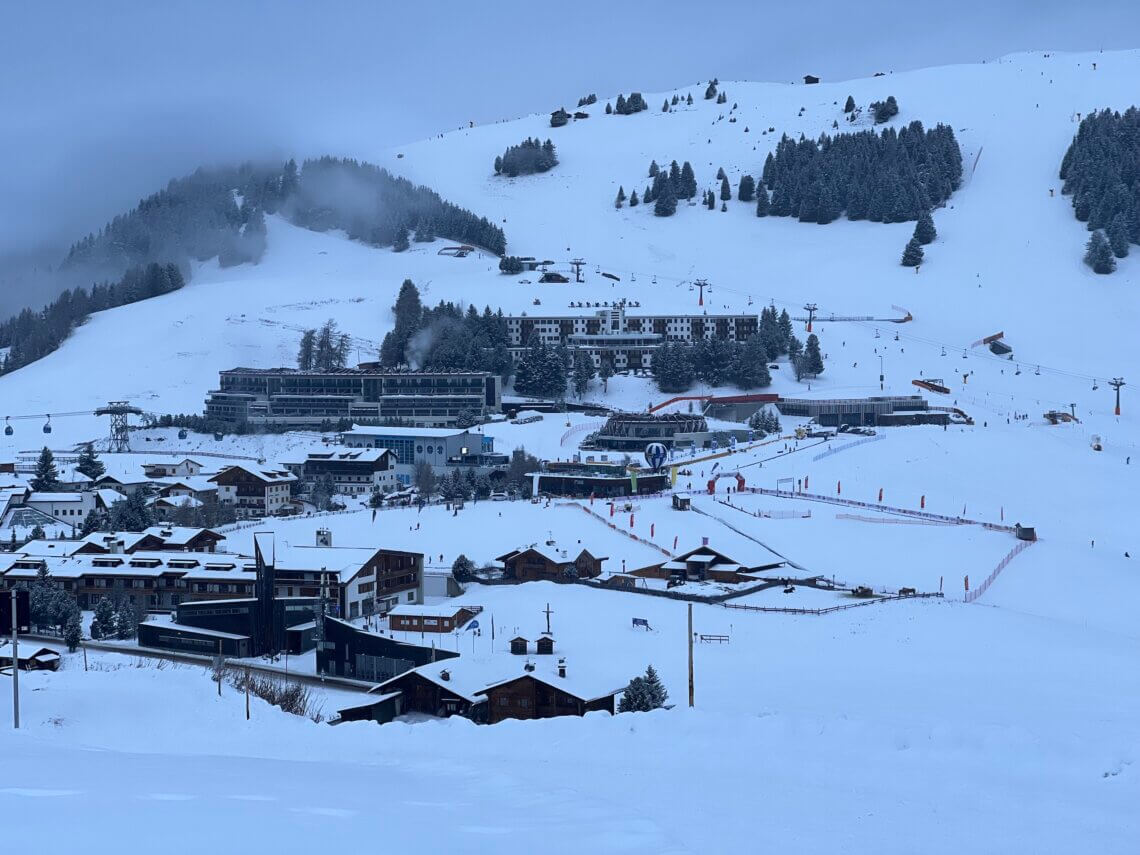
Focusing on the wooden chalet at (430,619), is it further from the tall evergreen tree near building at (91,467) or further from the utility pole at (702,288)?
the utility pole at (702,288)

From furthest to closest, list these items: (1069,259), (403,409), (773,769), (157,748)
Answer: (1069,259), (403,409), (157,748), (773,769)

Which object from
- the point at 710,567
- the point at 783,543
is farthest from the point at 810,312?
the point at 710,567

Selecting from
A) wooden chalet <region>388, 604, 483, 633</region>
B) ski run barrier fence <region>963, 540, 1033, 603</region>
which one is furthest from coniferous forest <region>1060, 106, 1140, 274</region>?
wooden chalet <region>388, 604, 483, 633</region>

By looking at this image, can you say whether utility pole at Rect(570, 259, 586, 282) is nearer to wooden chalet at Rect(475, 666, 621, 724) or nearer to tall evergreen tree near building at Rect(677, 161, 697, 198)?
tall evergreen tree near building at Rect(677, 161, 697, 198)

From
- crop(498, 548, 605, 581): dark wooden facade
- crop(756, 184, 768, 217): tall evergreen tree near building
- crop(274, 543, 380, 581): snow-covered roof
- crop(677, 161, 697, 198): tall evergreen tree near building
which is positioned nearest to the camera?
crop(274, 543, 380, 581): snow-covered roof

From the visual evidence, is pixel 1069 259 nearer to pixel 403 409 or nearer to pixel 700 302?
pixel 700 302

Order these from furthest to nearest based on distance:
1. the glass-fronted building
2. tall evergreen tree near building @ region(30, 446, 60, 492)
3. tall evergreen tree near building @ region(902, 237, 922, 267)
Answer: tall evergreen tree near building @ region(902, 237, 922, 267) < the glass-fronted building < tall evergreen tree near building @ region(30, 446, 60, 492)

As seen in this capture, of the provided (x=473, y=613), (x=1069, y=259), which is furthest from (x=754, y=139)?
(x=473, y=613)
